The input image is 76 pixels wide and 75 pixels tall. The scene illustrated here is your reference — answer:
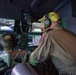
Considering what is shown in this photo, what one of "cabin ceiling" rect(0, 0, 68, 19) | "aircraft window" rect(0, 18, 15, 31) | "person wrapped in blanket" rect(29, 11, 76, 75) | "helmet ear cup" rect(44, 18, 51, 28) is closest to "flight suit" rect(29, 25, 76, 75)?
"person wrapped in blanket" rect(29, 11, 76, 75)

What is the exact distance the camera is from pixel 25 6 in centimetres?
512

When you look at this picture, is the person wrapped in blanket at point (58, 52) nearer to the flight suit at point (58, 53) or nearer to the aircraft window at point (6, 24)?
the flight suit at point (58, 53)

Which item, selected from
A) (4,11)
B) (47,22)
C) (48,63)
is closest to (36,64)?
(48,63)

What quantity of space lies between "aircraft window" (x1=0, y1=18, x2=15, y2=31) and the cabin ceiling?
10.6 inches

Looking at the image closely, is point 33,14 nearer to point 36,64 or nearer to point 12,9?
point 12,9

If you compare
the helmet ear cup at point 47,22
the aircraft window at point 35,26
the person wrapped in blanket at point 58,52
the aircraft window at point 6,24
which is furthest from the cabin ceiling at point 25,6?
the person wrapped in blanket at point 58,52

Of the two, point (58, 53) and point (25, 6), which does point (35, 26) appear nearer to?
point (25, 6)

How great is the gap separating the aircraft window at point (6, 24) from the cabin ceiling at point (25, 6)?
0.88ft

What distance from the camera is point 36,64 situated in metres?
1.90

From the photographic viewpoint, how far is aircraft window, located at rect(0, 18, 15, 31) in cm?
445

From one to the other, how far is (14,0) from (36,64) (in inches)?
129

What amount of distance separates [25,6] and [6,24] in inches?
38.9

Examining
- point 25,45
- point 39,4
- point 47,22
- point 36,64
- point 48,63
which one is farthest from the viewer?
point 39,4

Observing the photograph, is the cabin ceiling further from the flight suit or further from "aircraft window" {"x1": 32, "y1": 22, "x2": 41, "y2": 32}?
the flight suit
